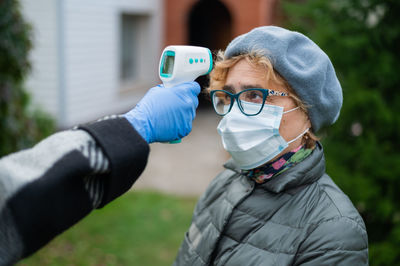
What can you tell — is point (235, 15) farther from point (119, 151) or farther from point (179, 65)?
point (119, 151)

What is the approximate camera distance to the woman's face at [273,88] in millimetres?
1712

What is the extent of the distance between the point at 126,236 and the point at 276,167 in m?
3.74

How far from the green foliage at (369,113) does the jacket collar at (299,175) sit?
165 cm

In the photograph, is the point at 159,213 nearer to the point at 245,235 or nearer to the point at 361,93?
the point at 361,93

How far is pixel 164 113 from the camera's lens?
1400 millimetres

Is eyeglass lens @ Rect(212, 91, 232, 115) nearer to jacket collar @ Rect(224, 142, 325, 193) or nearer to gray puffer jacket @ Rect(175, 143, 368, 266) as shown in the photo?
gray puffer jacket @ Rect(175, 143, 368, 266)

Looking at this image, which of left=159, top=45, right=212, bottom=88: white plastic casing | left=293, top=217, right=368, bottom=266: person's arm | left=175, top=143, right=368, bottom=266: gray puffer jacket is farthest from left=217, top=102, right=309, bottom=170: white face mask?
left=293, top=217, right=368, bottom=266: person's arm

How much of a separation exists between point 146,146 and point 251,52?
72 centimetres

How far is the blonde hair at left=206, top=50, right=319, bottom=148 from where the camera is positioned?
1.65 meters

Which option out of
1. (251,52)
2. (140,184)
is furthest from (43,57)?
(251,52)

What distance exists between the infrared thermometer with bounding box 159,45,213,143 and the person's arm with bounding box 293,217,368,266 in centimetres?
79

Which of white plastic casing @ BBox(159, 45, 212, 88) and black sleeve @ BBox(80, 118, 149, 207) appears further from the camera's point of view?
white plastic casing @ BBox(159, 45, 212, 88)

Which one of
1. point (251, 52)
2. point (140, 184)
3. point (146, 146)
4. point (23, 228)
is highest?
point (251, 52)

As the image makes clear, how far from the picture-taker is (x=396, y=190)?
3.15 metres
